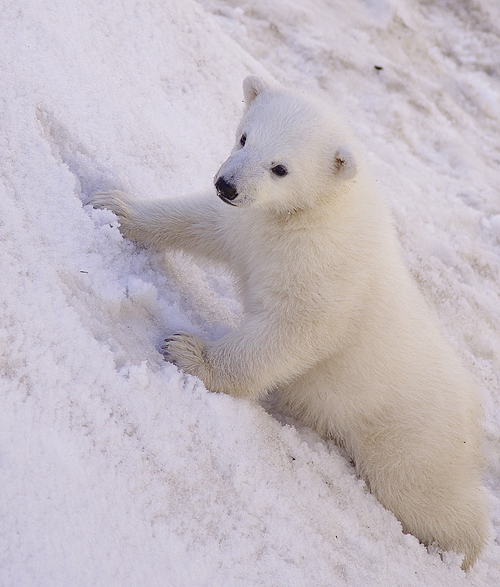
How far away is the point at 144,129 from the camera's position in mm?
3557

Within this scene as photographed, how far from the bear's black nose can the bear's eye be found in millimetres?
228

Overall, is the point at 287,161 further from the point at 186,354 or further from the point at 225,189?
the point at 186,354

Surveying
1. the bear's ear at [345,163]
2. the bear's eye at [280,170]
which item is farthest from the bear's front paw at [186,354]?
the bear's ear at [345,163]

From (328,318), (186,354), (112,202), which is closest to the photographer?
(186,354)

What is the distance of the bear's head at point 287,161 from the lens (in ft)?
8.29

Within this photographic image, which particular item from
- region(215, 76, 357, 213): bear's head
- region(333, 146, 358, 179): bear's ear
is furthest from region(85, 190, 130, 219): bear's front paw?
region(333, 146, 358, 179): bear's ear

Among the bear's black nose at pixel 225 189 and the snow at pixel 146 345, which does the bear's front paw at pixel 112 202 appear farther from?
the bear's black nose at pixel 225 189

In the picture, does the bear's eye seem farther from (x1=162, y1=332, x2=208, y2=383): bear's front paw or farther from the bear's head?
(x1=162, y1=332, x2=208, y2=383): bear's front paw

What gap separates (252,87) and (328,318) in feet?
3.98

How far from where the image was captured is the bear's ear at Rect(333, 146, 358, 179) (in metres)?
2.59

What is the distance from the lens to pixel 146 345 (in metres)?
2.55

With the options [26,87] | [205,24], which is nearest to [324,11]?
[205,24]

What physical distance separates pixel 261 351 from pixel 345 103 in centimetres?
376

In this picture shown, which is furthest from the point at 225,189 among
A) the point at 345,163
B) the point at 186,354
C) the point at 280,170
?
the point at 186,354
